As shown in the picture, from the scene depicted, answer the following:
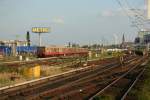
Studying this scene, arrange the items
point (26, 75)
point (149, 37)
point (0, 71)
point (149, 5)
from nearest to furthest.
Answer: point (149, 5), point (26, 75), point (0, 71), point (149, 37)

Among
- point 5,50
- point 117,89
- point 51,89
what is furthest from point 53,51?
point 51,89

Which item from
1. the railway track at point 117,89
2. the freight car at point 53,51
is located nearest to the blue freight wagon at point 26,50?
the freight car at point 53,51

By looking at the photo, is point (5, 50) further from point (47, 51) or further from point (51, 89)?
point (51, 89)

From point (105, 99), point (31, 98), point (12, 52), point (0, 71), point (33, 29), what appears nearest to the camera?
point (105, 99)

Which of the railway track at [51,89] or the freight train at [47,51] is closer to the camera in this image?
the railway track at [51,89]

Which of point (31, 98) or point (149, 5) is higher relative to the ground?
point (149, 5)

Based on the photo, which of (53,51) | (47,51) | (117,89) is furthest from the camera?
(53,51)

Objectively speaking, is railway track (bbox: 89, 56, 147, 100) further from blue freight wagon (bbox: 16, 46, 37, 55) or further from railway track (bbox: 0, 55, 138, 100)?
blue freight wagon (bbox: 16, 46, 37, 55)

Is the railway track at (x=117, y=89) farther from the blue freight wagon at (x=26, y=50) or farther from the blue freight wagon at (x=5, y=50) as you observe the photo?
the blue freight wagon at (x=26, y=50)

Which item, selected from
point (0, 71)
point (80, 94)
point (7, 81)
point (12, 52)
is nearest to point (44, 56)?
point (12, 52)

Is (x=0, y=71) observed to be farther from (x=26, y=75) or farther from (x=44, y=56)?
(x=44, y=56)

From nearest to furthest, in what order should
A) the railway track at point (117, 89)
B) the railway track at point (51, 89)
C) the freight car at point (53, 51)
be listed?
1. the railway track at point (117, 89)
2. the railway track at point (51, 89)
3. the freight car at point (53, 51)

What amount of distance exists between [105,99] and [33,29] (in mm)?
128902

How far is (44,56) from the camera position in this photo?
82312 mm
